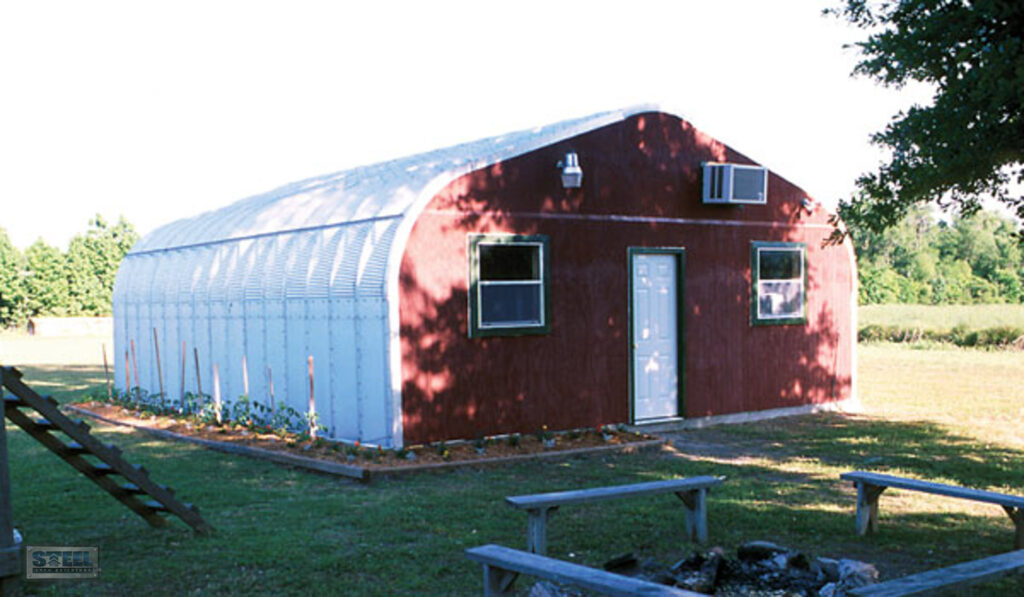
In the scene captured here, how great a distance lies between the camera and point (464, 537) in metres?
7.80

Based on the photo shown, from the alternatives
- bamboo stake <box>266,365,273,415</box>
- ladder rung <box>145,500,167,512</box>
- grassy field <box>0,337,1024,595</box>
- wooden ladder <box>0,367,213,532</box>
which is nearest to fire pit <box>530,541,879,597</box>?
grassy field <box>0,337,1024,595</box>

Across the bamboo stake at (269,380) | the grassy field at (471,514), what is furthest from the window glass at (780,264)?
the bamboo stake at (269,380)

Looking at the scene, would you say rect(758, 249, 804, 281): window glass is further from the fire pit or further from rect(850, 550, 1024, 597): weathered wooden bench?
rect(850, 550, 1024, 597): weathered wooden bench

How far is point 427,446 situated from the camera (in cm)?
1205

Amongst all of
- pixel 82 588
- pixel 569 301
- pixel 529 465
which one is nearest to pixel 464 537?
pixel 82 588

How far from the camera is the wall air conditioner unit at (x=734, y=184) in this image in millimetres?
14945

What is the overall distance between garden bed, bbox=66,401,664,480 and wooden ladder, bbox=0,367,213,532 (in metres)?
2.85

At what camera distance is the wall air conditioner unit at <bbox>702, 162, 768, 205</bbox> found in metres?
14.9

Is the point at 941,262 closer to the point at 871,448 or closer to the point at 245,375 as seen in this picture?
the point at 871,448

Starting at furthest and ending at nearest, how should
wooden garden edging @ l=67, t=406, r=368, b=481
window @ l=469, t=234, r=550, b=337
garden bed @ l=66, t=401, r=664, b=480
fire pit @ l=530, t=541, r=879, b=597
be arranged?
window @ l=469, t=234, r=550, b=337 < garden bed @ l=66, t=401, r=664, b=480 < wooden garden edging @ l=67, t=406, r=368, b=481 < fire pit @ l=530, t=541, r=879, b=597

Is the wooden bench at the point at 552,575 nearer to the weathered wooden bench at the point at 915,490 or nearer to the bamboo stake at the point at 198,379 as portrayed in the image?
the weathered wooden bench at the point at 915,490

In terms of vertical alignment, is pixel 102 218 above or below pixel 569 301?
above

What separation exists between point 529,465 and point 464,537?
3.80 m

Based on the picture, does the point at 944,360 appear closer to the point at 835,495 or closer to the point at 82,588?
the point at 835,495
